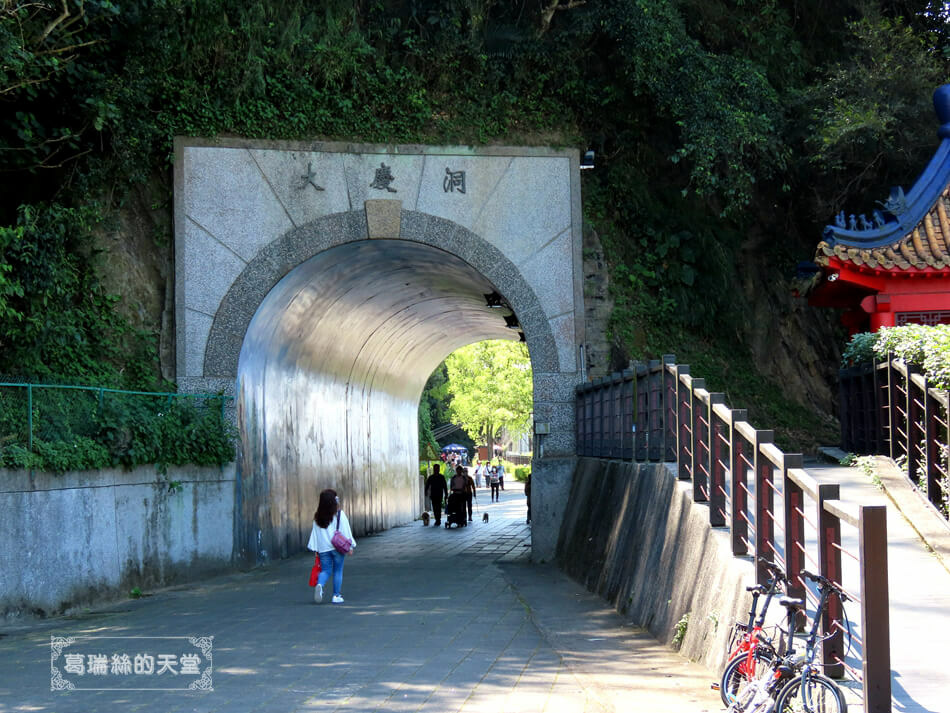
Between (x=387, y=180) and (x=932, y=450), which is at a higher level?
(x=387, y=180)

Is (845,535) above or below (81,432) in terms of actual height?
below

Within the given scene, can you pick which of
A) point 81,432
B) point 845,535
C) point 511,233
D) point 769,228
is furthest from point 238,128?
point 845,535

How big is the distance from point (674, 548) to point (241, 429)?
8.16 meters

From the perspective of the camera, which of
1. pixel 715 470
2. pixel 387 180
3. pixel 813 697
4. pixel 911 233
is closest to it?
pixel 813 697

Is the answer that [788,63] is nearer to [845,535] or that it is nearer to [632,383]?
[632,383]

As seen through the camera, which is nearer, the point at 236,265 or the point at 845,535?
the point at 845,535

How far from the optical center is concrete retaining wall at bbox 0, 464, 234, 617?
34.7 feet

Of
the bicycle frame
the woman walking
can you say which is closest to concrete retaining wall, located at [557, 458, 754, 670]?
the bicycle frame

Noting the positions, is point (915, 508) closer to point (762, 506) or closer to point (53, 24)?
point (762, 506)

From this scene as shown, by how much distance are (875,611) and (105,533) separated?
9.20m

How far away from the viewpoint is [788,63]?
696 inches

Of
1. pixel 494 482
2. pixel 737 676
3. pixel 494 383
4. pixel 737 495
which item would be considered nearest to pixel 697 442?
pixel 737 495

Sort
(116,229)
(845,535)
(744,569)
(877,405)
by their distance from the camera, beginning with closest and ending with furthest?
(744,569)
(845,535)
(877,405)
(116,229)

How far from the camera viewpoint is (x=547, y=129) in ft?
52.8
